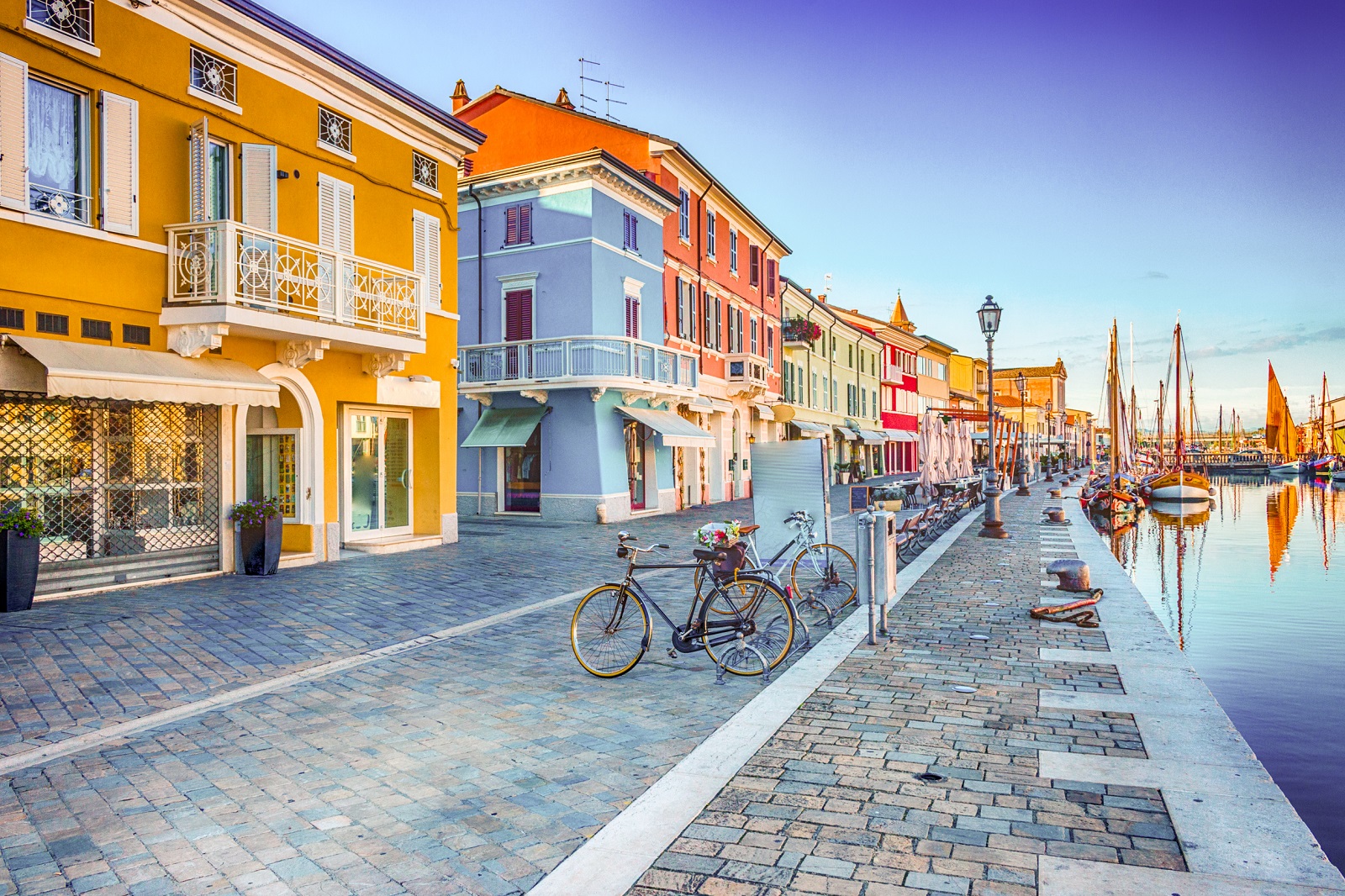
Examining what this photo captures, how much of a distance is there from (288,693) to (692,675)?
3007 mm

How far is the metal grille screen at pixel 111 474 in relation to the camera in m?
9.57

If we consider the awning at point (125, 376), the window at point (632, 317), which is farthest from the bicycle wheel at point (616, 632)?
the window at point (632, 317)

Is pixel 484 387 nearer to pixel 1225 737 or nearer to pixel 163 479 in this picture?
pixel 163 479

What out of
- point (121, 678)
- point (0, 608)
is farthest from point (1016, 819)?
point (0, 608)

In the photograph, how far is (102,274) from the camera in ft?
32.8

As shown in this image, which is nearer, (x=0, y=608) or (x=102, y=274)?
(x=0, y=608)

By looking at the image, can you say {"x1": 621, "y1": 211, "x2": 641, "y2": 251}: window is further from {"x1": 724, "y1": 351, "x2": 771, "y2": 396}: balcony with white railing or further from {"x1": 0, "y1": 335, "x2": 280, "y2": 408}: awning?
{"x1": 0, "y1": 335, "x2": 280, "y2": 408}: awning

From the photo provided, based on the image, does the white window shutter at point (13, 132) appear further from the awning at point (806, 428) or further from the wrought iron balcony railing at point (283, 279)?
the awning at point (806, 428)

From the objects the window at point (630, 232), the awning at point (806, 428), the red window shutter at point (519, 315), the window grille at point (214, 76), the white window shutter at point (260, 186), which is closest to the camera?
the window grille at point (214, 76)

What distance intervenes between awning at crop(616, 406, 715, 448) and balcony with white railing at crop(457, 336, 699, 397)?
61cm

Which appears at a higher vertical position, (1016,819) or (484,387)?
(484,387)

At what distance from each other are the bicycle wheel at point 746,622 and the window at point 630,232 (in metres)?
17.1

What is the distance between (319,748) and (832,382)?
40.2 m

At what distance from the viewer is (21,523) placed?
29.3ft
